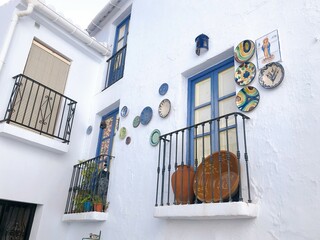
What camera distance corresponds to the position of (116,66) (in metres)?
6.88

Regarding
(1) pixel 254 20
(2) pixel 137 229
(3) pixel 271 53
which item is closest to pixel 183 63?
(1) pixel 254 20

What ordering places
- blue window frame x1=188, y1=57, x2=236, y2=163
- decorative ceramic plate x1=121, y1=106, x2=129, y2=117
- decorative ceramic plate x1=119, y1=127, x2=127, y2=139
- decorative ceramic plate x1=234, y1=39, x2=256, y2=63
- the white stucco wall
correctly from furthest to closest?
1. decorative ceramic plate x1=121, y1=106, x2=129, y2=117
2. decorative ceramic plate x1=119, y1=127, x2=127, y2=139
3. blue window frame x1=188, y1=57, x2=236, y2=163
4. decorative ceramic plate x1=234, y1=39, x2=256, y2=63
5. the white stucco wall

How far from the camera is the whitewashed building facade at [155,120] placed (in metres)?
2.84

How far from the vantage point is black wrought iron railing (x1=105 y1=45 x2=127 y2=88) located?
6656 millimetres

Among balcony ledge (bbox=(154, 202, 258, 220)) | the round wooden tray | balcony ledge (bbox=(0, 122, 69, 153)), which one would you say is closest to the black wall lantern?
the round wooden tray

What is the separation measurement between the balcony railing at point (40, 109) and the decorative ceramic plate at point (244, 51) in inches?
151

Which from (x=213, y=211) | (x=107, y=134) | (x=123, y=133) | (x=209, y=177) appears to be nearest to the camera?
(x=213, y=211)

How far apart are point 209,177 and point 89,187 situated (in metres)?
2.75

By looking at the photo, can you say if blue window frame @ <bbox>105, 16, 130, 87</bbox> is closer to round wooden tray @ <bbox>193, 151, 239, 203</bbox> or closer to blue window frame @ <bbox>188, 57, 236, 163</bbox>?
blue window frame @ <bbox>188, 57, 236, 163</bbox>

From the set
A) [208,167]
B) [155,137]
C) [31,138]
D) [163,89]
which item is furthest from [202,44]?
[31,138]

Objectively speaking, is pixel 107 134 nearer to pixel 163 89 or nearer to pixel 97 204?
pixel 97 204

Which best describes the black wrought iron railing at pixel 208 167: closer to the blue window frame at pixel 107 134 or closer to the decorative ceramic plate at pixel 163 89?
the decorative ceramic plate at pixel 163 89

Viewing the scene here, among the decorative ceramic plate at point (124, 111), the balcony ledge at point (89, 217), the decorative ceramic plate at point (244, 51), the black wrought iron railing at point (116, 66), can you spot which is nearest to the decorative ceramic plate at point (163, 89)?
the decorative ceramic plate at point (124, 111)

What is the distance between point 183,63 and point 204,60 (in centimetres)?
46
